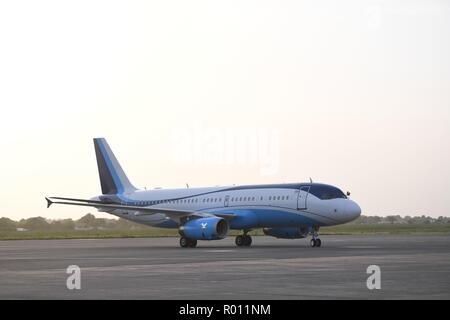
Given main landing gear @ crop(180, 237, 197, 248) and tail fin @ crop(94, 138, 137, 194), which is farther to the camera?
tail fin @ crop(94, 138, 137, 194)

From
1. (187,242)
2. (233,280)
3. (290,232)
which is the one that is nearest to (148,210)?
(187,242)

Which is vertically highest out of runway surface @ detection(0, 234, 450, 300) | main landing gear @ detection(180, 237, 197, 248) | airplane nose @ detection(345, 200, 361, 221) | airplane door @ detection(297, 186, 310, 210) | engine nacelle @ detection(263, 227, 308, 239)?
airplane door @ detection(297, 186, 310, 210)

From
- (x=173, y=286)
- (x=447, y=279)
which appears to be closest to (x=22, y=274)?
(x=173, y=286)

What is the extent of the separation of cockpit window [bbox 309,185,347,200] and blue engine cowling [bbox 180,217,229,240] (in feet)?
18.2

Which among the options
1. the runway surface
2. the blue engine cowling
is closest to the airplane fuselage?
the blue engine cowling

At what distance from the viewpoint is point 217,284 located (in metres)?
18.6

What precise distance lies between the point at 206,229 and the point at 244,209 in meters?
3.67

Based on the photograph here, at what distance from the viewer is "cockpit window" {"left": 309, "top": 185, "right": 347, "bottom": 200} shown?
4275 cm

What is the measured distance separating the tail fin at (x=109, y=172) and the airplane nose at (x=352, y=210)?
19189 mm

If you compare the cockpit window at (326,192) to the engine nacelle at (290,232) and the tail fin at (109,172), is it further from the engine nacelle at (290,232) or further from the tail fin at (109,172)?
the tail fin at (109,172)

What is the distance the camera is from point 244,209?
46062 mm

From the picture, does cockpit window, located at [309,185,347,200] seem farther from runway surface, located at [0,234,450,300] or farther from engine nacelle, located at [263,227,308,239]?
runway surface, located at [0,234,450,300]
